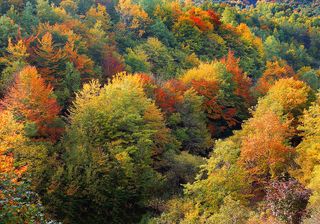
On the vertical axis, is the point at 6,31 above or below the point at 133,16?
below

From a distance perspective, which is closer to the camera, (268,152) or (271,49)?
(268,152)

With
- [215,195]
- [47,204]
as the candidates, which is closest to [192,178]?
[215,195]

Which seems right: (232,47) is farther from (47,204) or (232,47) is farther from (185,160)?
(47,204)

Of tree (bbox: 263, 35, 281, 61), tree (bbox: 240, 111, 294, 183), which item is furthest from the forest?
tree (bbox: 263, 35, 281, 61)

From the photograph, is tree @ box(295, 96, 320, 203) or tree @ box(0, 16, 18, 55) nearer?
tree @ box(295, 96, 320, 203)

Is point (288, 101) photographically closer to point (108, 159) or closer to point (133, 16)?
point (108, 159)

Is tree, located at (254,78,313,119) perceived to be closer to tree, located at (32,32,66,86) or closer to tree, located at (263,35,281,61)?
tree, located at (32,32,66,86)

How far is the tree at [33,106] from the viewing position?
133 ft

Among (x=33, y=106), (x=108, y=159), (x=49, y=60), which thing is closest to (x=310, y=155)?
(x=108, y=159)

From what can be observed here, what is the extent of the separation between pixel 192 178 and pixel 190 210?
894 centimetres

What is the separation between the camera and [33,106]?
41.8 meters

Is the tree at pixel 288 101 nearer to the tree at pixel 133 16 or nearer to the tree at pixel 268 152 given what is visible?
the tree at pixel 268 152

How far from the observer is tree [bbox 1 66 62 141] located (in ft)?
133

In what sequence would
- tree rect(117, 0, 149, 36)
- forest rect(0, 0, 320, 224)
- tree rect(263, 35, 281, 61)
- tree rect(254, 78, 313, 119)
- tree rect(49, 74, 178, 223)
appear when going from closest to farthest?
forest rect(0, 0, 320, 224), tree rect(49, 74, 178, 223), tree rect(254, 78, 313, 119), tree rect(117, 0, 149, 36), tree rect(263, 35, 281, 61)
